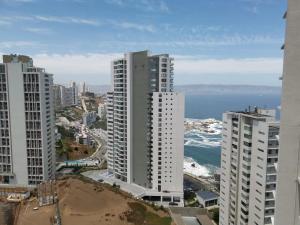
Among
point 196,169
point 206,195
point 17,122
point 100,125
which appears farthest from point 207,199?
point 100,125

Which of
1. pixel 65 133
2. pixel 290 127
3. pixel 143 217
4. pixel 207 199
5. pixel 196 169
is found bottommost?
pixel 196 169

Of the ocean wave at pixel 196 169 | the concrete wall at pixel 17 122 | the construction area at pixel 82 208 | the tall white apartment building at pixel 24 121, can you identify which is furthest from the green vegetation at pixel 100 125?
the construction area at pixel 82 208

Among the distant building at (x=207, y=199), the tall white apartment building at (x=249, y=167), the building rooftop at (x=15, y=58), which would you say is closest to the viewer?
the tall white apartment building at (x=249, y=167)

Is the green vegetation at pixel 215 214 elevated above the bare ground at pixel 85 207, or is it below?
below

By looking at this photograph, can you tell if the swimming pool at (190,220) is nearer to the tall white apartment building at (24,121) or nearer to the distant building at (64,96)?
the tall white apartment building at (24,121)

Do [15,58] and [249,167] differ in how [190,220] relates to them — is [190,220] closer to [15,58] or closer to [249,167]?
[249,167]

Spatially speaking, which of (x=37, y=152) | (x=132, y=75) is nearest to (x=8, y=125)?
(x=37, y=152)

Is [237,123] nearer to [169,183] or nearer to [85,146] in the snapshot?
[169,183]

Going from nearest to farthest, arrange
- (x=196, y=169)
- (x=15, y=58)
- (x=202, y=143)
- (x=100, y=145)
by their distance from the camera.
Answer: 1. (x=15, y=58)
2. (x=196, y=169)
3. (x=100, y=145)
4. (x=202, y=143)
